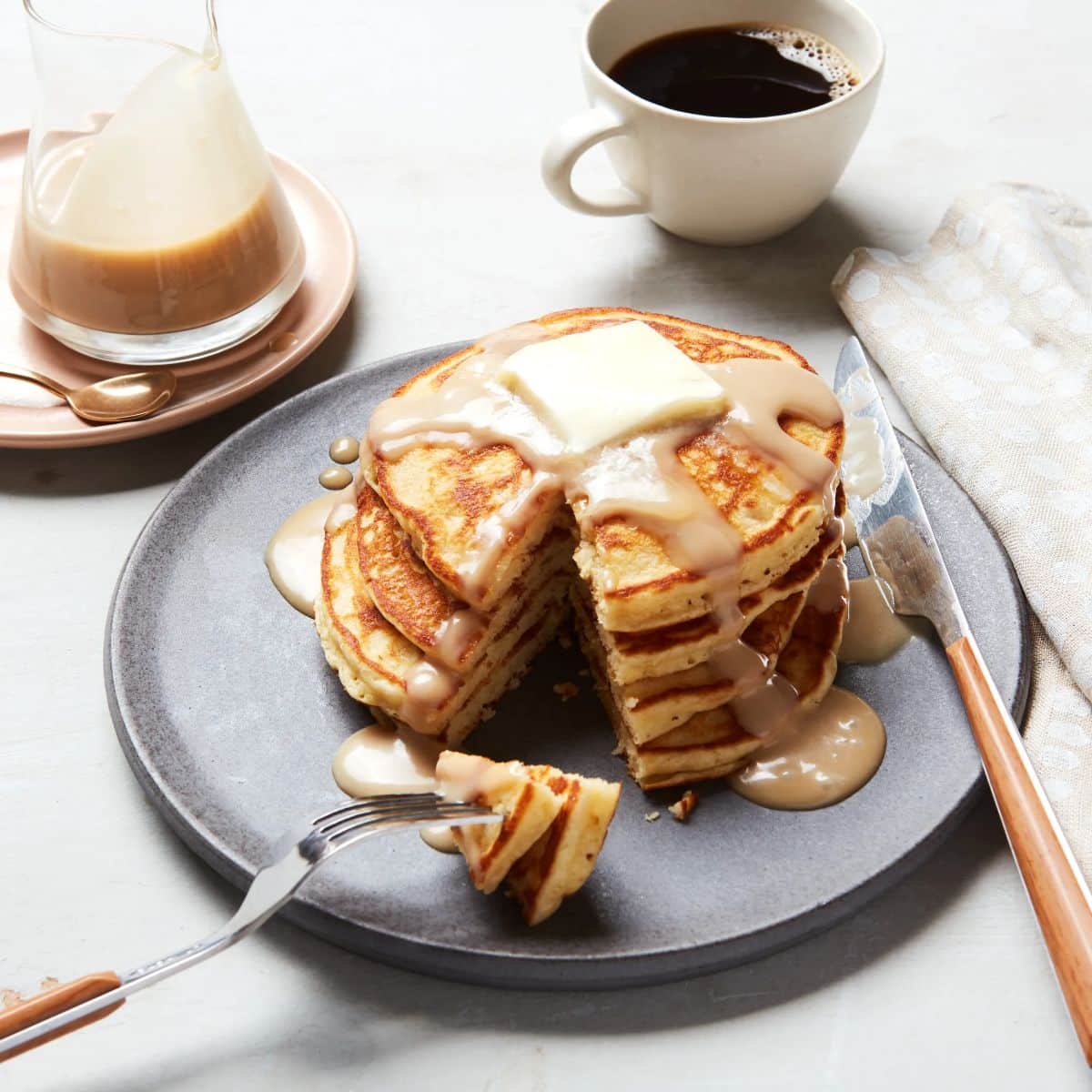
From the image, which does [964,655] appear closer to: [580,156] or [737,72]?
[580,156]

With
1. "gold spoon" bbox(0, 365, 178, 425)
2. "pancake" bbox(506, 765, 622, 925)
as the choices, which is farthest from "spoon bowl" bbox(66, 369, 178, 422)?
"pancake" bbox(506, 765, 622, 925)

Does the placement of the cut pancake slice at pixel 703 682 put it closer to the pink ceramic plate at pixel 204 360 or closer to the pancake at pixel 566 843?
the pancake at pixel 566 843

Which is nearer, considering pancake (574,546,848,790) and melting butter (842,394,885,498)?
pancake (574,546,848,790)

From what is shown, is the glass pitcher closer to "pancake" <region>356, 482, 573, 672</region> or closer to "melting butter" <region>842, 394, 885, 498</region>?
"pancake" <region>356, 482, 573, 672</region>

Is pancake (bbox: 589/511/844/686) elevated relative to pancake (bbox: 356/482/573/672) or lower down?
elevated

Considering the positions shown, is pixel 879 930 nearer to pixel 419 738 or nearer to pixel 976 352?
pixel 419 738

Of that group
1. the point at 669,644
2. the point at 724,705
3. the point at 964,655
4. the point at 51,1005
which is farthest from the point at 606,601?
the point at 51,1005

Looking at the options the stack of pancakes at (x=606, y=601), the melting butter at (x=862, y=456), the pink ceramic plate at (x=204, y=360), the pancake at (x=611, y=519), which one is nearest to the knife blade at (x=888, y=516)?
the melting butter at (x=862, y=456)
